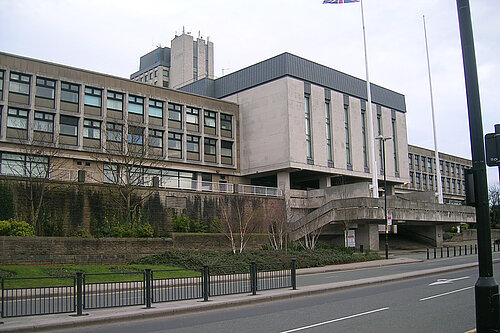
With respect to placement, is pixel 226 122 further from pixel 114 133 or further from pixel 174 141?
pixel 114 133

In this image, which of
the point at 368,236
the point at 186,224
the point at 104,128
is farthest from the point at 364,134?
the point at 104,128

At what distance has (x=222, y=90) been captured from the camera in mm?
59906

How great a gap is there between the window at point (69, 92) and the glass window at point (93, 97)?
2.91 feet

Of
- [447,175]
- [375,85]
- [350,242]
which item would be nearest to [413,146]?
[447,175]

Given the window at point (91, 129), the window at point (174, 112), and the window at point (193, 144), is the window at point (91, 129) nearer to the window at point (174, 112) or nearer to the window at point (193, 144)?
the window at point (174, 112)

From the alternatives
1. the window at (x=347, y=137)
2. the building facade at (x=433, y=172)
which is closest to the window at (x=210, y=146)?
the window at (x=347, y=137)

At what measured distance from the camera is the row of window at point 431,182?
8756cm

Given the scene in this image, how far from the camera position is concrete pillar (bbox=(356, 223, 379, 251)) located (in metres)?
46.5

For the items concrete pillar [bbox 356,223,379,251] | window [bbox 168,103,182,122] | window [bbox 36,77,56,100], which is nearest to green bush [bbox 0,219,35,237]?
window [bbox 36,77,56,100]

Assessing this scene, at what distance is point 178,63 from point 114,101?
60413 millimetres

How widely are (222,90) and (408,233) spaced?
2829cm

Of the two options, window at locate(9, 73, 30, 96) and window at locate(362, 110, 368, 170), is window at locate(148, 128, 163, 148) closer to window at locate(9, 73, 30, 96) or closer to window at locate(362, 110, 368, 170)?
window at locate(9, 73, 30, 96)

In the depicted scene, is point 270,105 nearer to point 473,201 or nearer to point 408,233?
point 408,233

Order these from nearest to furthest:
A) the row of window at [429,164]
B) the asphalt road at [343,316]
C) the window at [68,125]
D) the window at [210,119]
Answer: the asphalt road at [343,316] < the window at [68,125] < the window at [210,119] < the row of window at [429,164]
